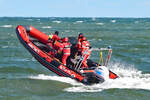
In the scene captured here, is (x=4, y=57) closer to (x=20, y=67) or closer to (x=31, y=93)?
(x=20, y=67)

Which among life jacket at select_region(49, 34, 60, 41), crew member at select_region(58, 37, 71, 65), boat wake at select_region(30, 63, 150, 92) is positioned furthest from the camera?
life jacket at select_region(49, 34, 60, 41)

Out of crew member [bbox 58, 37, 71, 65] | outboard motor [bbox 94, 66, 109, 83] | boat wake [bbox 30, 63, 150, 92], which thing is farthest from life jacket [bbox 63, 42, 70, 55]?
outboard motor [bbox 94, 66, 109, 83]

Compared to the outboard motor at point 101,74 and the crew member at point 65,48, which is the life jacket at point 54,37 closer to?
the crew member at point 65,48

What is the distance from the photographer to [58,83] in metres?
13.8

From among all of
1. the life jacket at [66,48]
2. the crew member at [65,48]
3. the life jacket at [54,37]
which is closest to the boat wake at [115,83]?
the crew member at [65,48]

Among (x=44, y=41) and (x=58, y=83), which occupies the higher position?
(x=44, y=41)

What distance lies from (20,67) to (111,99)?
6.54 meters

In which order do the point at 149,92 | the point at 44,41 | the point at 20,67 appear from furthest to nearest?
the point at 20,67 < the point at 44,41 < the point at 149,92

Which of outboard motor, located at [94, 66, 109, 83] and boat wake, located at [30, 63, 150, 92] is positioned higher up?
outboard motor, located at [94, 66, 109, 83]

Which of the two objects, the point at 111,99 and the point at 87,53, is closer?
the point at 111,99

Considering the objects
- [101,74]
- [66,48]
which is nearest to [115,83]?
[101,74]

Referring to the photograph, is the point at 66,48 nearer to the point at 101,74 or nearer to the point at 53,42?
the point at 53,42

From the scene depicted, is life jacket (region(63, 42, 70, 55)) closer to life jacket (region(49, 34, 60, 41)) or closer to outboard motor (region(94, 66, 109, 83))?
life jacket (region(49, 34, 60, 41))

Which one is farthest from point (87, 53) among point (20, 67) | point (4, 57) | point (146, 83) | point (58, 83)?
point (4, 57)
